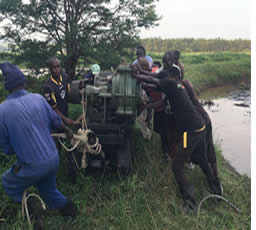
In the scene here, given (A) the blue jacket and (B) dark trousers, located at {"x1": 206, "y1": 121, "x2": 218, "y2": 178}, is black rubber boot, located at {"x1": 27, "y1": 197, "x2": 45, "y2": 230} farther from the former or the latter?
(B) dark trousers, located at {"x1": 206, "y1": 121, "x2": 218, "y2": 178}

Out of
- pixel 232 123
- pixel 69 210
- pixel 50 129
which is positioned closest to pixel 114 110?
pixel 50 129

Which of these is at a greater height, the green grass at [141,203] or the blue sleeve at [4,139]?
the blue sleeve at [4,139]

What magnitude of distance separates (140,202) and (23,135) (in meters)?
1.92

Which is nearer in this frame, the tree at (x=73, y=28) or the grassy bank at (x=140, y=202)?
the grassy bank at (x=140, y=202)

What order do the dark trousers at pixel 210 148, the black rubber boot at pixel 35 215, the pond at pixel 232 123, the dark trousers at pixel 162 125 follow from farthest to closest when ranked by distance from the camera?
the pond at pixel 232 123, the dark trousers at pixel 162 125, the dark trousers at pixel 210 148, the black rubber boot at pixel 35 215

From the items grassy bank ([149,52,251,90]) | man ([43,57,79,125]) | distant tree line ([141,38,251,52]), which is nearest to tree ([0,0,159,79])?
man ([43,57,79,125])

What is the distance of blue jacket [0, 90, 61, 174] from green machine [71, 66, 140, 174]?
3.76 feet

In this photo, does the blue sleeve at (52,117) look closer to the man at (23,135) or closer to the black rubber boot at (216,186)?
the man at (23,135)

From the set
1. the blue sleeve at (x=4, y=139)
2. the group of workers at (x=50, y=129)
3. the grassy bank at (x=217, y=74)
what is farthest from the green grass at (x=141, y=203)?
the grassy bank at (x=217, y=74)

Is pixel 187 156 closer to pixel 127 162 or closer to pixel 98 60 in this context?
pixel 127 162

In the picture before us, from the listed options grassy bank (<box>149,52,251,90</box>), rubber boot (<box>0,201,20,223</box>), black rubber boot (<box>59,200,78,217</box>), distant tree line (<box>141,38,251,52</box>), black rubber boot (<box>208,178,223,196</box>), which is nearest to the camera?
black rubber boot (<box>59,200,78,217</box>)

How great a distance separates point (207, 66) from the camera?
18.3 metres

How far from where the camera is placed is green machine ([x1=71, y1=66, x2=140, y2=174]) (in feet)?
11.2

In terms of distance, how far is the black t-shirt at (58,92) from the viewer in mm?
3777
